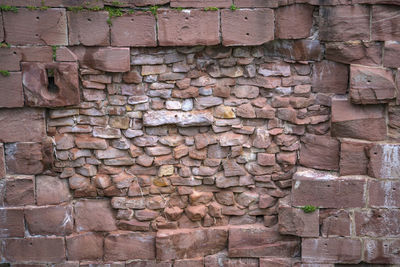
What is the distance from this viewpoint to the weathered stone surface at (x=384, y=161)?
4.99 metres

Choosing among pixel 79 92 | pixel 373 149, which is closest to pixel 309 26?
pixel 373 149

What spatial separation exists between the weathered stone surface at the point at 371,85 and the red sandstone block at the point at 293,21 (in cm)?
66

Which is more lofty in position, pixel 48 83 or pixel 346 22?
pixel 346 22

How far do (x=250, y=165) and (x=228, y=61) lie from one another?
1195 mm

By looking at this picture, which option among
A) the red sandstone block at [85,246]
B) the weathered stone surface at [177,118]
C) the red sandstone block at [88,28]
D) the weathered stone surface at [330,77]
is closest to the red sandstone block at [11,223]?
the red sandstone block at [85,246]

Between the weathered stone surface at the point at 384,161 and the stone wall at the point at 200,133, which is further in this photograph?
the weathered stone surface at the point at 384,161

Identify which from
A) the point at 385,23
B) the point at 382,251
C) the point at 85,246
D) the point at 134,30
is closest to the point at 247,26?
the point at 134,30

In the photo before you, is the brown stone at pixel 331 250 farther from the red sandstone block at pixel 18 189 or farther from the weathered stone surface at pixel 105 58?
the red sandstone block at pixel 18 189

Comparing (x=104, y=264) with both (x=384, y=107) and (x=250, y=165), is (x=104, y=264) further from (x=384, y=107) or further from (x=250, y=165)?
(x=384, y=107)

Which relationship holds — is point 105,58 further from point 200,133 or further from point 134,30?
point 200,133

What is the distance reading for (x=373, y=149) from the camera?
5.00 metres

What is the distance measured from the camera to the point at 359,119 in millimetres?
5008

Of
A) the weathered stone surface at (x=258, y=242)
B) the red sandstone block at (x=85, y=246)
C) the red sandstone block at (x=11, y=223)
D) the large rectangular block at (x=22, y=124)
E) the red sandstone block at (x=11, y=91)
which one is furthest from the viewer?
the weathered stone surface at (x=258, y=242)

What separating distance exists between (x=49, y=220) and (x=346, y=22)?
383 centimetres
